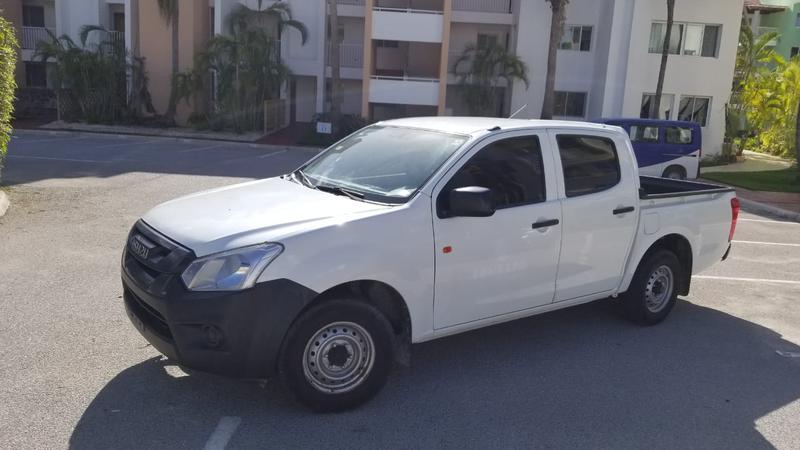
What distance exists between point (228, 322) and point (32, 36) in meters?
35.1

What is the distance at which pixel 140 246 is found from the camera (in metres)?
4.38

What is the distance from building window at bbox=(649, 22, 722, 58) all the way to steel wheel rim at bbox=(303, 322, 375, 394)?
27277 millimetres

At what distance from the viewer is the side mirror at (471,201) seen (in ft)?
14.4

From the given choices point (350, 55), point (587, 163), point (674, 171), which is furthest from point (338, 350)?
point (350, 55)

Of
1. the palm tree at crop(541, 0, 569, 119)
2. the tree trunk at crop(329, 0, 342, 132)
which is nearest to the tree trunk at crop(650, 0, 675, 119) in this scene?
the palm tree at crop(541, 0, 569, 119)

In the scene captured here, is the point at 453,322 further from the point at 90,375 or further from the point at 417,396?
the point at 90,375

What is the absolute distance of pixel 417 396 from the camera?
461 centimetres

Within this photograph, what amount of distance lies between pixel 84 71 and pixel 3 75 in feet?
66.5

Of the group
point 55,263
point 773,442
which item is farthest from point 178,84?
point 773,442

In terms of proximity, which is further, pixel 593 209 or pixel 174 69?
pixel 174 69

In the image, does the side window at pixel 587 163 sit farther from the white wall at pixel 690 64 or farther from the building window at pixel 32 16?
the building window at pixel 32 16

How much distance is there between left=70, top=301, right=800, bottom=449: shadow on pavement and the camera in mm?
4023

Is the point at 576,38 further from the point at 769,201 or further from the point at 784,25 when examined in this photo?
the point at 784,25

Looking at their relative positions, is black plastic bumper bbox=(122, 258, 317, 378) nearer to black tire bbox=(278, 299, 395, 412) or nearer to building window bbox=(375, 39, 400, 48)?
black tire bbox=(278, 299, 395, 412)
